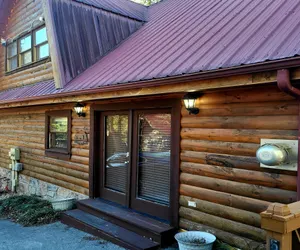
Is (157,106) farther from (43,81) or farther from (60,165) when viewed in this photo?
(43,81)

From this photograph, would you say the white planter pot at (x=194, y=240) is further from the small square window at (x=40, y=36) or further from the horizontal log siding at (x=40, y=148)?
the small square window at (x=40, y=36)

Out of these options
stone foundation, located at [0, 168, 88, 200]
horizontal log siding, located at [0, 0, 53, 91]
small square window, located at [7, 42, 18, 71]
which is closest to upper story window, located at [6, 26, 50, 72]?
small square window, located at [7, 42, 18, 71]

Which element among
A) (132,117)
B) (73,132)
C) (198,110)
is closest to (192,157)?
(198,110)

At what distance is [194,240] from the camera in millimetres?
4203

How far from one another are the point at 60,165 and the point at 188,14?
4642mm

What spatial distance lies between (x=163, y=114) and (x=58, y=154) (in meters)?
3.63

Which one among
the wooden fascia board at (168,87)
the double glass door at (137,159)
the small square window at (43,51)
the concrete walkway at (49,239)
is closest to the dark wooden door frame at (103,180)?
the double glass door at (137,159)

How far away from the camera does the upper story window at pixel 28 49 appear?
8.94 m

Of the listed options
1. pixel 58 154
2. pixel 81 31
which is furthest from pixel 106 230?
pixel 81 31

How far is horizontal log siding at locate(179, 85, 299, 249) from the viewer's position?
366cm

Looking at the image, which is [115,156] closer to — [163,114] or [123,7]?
[163,114]

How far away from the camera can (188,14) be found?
6.95 meters

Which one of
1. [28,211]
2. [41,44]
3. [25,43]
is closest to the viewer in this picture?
[28,211]

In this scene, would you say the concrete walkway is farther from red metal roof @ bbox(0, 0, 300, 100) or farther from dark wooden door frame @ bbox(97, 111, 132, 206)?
red metal roof @ bbox(0, 0, 300, 100)
